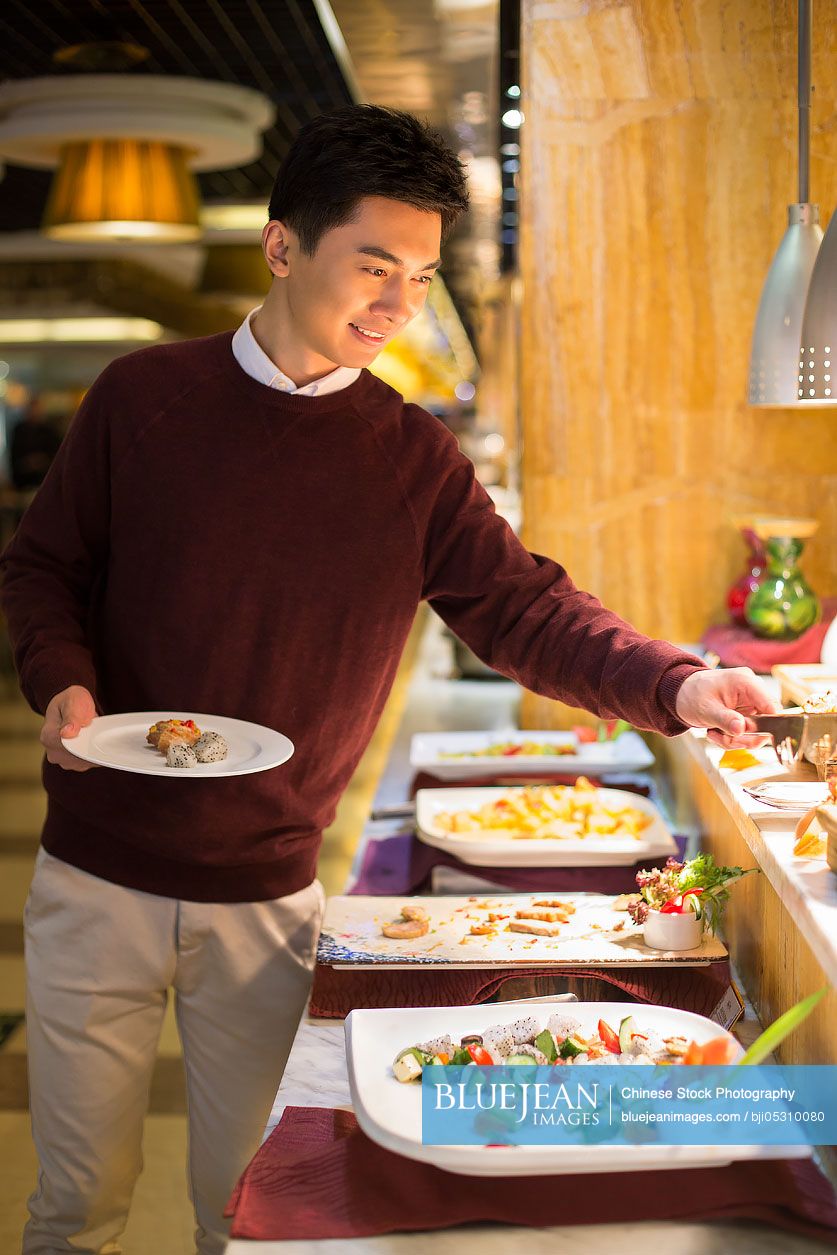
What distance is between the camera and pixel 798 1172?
1.41 m

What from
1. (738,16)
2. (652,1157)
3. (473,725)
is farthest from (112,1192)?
(738,16)

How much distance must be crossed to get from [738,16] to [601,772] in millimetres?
1715

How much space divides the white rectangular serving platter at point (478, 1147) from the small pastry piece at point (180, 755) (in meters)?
0.39

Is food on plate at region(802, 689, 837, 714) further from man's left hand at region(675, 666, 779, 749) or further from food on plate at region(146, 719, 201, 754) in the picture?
food on plate at region(146, 719, 201, 754)

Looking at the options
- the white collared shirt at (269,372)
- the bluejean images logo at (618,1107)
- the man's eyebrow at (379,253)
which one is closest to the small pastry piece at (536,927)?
the bluejean images logo at (618,1107)

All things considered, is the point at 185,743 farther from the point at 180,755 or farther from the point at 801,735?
the point at 801,735

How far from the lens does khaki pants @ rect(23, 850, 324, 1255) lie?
6.73 feet

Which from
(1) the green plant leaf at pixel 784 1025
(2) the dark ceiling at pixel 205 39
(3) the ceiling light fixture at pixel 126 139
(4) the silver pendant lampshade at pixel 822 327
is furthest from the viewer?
(3) the ceiling light fixture at pixel 126 139

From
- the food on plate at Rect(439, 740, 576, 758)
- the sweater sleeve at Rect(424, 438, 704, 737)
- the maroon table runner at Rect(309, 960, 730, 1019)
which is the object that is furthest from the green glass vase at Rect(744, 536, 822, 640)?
the maroon table runner at Rect(309, 960, 730, 1019)

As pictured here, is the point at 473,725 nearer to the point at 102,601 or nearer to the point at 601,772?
the point at 601,772

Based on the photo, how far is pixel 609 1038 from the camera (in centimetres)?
155

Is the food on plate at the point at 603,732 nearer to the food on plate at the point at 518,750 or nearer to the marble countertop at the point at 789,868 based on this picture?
the food on plate at the point at 518,750

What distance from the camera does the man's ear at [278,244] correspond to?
1945 millimetres

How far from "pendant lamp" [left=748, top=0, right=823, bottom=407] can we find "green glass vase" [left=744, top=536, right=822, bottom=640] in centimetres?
41
